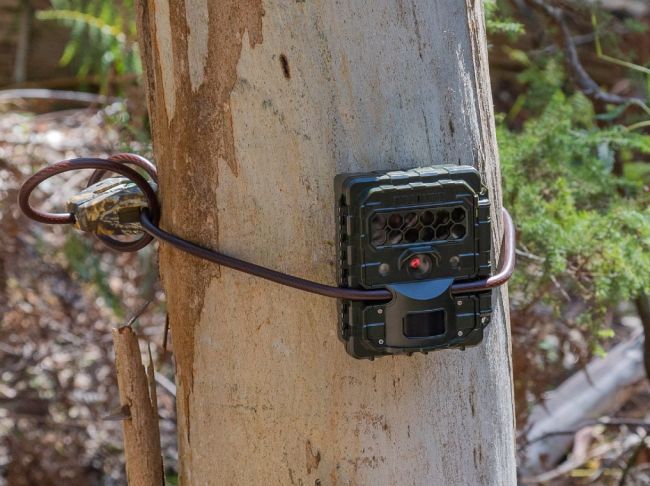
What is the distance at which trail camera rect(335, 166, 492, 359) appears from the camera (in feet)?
4.09

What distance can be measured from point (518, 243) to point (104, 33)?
2.60 meters

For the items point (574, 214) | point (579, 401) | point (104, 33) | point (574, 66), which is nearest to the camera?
point (574, 214)

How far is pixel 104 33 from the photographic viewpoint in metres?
4.39

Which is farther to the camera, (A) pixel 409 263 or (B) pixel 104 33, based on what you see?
(B) pixel 104 33

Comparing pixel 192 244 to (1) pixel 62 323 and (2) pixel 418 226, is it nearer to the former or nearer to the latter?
(2) pixel 418 226

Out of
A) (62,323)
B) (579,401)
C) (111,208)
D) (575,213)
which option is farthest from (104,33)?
(111,208)

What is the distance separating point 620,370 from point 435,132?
3288mm

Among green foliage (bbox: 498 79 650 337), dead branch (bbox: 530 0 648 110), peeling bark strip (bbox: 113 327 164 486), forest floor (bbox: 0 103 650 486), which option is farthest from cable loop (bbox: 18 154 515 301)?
forest floor (bbox: 0 103 650 486)

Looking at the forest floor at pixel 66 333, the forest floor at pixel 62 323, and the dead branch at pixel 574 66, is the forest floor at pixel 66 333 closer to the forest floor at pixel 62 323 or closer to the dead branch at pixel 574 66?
the forest floor at pixel 62 323

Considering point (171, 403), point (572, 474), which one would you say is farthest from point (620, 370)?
point (171, 403)

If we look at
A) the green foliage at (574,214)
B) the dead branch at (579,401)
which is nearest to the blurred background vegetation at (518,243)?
the green foliage at (574,214)

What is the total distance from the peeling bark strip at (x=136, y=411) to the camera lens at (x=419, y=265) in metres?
0.64

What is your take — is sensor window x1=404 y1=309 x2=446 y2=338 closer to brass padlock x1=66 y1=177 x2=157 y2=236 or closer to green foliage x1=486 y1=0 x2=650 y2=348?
brass padlock x1=66 y1=177 x2=157 y2=236

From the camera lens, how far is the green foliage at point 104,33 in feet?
13.3
